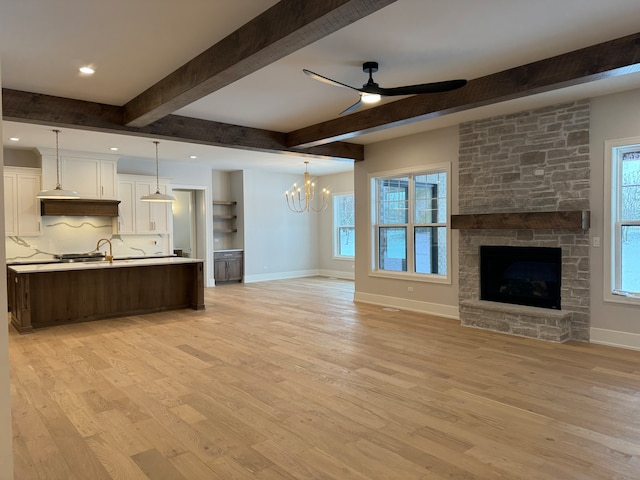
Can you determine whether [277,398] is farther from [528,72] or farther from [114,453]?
[528,72]

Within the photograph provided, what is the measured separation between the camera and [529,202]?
563cm

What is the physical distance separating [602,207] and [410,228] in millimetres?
2819

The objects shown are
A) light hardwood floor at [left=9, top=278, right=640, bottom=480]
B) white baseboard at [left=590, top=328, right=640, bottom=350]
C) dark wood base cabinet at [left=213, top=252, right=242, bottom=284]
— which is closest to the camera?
light hardwood floor at [left=9, top=278, right=640, bottom=480]

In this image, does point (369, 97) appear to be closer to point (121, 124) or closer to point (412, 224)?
point (121, 124)

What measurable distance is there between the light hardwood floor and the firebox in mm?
727

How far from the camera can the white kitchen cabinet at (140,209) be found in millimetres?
8906

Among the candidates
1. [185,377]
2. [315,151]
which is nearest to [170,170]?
[315,151]

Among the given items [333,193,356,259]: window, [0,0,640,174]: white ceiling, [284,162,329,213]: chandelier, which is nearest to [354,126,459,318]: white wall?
[0,0,640,174]: white ceiling

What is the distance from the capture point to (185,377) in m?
4.02

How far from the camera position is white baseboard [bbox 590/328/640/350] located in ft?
15.8

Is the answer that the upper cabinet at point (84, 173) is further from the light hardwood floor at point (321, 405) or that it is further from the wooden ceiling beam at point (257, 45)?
the wooden ceiling beam at point (257, 45)

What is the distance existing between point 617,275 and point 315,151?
14.9 feet

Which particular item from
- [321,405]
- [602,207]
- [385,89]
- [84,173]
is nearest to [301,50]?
[385,89]

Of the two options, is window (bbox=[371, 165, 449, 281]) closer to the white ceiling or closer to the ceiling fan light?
the white ceiling
